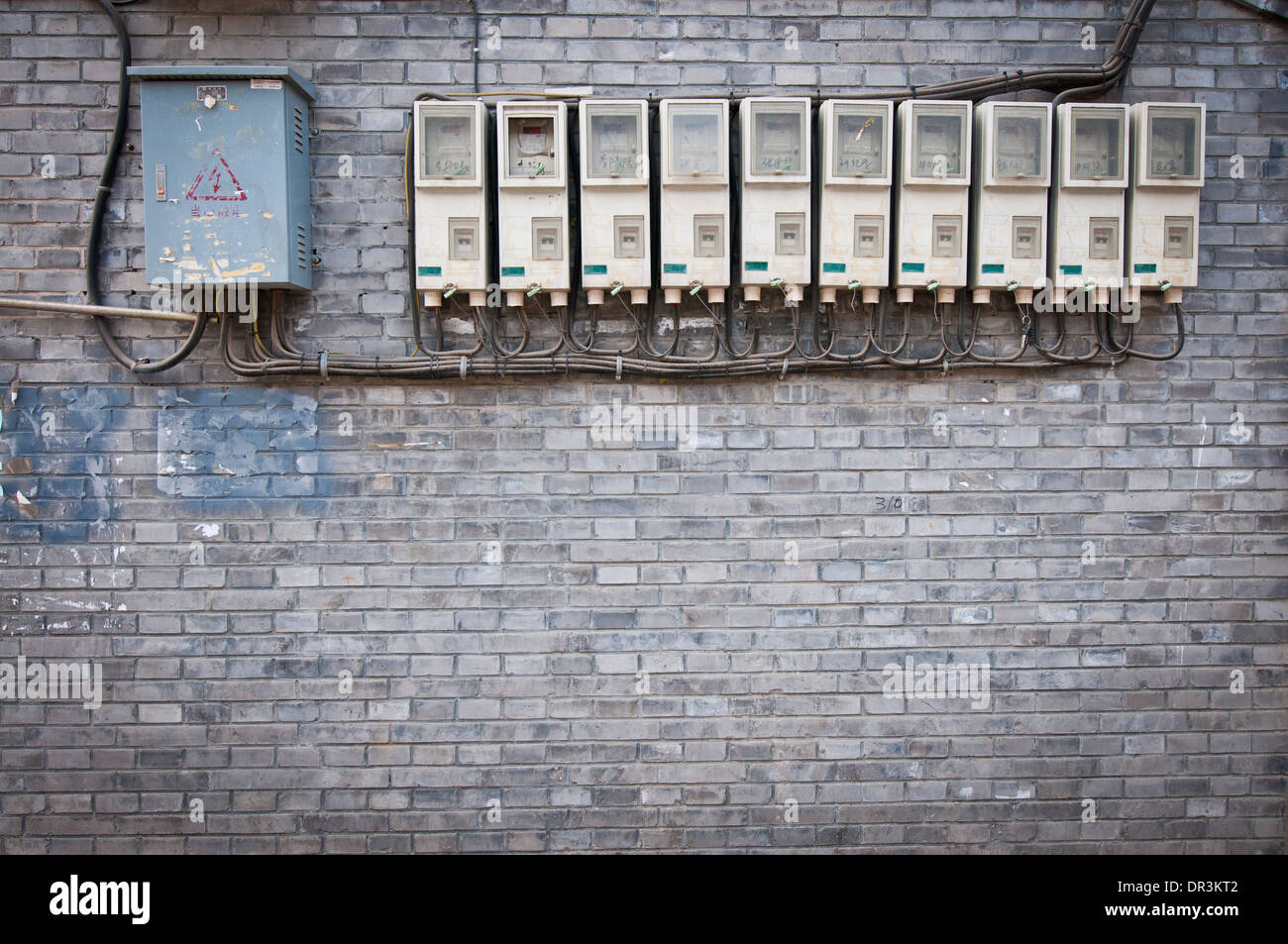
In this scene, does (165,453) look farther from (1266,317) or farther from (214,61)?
(1266,317)

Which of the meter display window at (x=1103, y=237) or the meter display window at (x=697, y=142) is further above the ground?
the meter display window at (x=697, y=142)

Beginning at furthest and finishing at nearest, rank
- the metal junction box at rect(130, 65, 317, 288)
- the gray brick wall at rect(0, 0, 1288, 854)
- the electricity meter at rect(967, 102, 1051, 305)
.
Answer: the gray brick wall at rect(0, 0, 1288, 854)
the electricity meter at rect(967, 102, 1051, 305)
the metal junction box at rect(130, 65, 317, 288)

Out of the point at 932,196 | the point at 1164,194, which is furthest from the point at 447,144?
the point at 1164,194

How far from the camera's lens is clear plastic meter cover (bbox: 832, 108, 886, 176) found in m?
2.93

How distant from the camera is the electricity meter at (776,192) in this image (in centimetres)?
291

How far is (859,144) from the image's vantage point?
9.63 ft

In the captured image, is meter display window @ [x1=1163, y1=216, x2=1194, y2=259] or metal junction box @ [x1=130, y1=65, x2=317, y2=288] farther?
meter display window @ [x1=1163, y1=216, x2=1194, y2=259]

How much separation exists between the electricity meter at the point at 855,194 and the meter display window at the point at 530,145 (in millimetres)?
920

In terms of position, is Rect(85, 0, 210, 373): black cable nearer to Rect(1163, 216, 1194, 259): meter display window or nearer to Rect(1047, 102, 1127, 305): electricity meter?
Rect(1047, 102, 1127, 305): electricity meter

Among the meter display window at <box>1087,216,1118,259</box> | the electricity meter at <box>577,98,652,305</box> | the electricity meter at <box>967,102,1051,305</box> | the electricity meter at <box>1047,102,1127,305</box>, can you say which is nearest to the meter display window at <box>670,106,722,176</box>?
the electricity meter at <box>577,98,652,305</box>

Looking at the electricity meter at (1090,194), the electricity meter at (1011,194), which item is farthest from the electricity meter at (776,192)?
the electricity meter at (1090,194)

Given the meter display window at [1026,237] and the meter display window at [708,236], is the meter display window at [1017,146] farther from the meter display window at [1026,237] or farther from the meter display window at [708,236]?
the meter display window at [708,236]

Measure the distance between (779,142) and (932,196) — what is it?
55 cm

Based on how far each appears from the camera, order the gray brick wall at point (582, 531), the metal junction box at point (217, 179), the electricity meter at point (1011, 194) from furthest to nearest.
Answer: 1. the gray brick wall at point (582, 531)
2. the electricity meter at point (1011, 194)
3. the metal junction box at point (217, 179)
